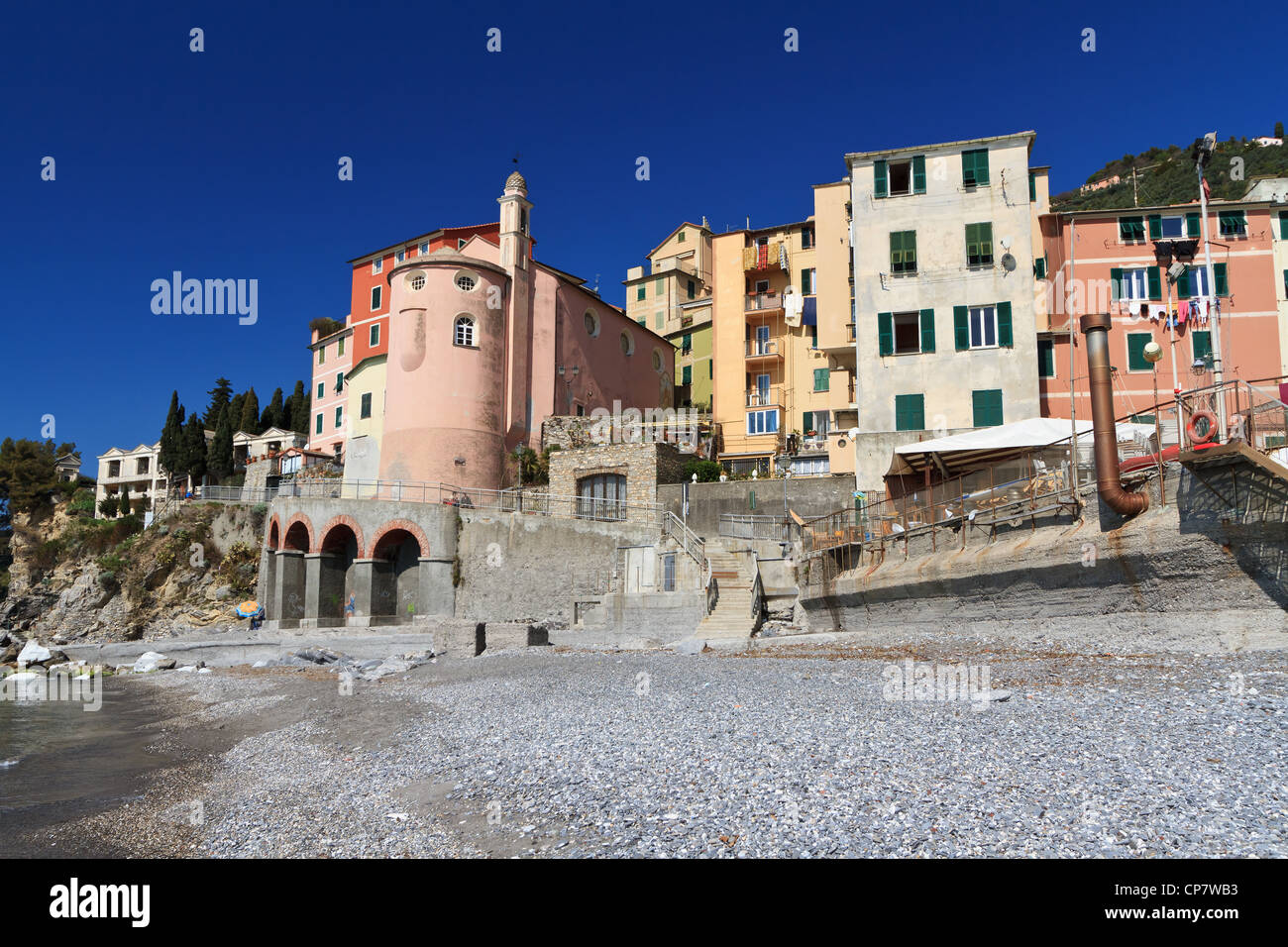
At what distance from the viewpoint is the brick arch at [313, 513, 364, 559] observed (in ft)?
118

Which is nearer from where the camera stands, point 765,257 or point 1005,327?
point 1005,327

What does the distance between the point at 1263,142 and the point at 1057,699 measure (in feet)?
382

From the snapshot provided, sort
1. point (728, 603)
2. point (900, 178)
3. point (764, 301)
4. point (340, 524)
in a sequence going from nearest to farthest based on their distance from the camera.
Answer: point (728, 603) < point (900, 178) < point (340, 524) < point (764, 301)

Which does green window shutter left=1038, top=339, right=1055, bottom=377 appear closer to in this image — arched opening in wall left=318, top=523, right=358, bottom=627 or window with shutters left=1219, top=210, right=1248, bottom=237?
window with shutters left=1219, top=210, right=1248, bottom=237

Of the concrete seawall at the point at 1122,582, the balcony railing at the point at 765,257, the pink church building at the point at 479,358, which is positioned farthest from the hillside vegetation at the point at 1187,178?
the concrete seawall at the point at 1122,582

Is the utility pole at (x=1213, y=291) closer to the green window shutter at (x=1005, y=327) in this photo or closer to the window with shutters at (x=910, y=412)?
the green window shutter at (x=1005, y=327)

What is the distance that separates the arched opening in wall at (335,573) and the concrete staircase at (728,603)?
1832cm

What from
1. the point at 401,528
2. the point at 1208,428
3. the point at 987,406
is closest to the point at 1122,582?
the point at 1208,428

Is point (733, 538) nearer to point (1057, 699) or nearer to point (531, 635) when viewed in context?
point (531, 635)

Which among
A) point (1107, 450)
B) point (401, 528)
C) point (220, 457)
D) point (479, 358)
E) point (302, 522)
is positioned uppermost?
point (479, 358)

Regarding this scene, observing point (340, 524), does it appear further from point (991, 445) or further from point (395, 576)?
point (991, 445)

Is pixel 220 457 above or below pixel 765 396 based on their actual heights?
below

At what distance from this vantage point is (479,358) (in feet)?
129

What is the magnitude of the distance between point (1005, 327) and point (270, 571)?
3354 centimetres
